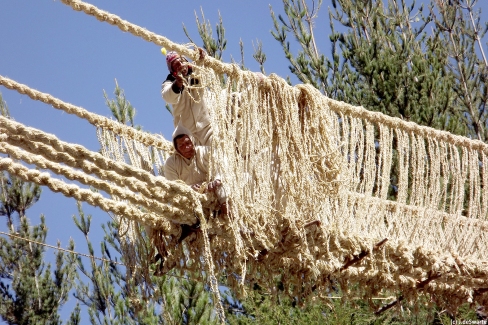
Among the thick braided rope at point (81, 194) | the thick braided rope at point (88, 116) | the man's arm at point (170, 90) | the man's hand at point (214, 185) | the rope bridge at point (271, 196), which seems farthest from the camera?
the thick braided rope at point (88, 116)

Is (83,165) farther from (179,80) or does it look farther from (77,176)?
(179,80)

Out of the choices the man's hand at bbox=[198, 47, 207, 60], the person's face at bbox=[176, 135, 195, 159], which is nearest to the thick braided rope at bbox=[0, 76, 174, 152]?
the person's face at bbox=[176, 135, 195, 159]

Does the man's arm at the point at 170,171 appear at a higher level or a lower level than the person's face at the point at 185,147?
lower

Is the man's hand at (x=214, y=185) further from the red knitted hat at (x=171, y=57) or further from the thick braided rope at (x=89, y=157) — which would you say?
the red knitted hat at (x=171, y=57)

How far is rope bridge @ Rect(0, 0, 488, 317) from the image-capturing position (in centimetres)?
294

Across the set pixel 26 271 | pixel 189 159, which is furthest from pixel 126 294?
pixel 189 159

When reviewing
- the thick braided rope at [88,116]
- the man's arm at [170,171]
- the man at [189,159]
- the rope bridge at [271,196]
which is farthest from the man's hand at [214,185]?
the thick braided rope at [88,116]

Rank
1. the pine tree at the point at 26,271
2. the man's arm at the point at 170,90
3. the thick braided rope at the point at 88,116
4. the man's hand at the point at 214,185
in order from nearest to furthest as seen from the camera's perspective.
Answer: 1. the man's hand at the point at 214,185
2. the man's arm at the point at 170,90
3. the thick braided rope at the point at 88,116
4. the pine tree at the point at 26,271

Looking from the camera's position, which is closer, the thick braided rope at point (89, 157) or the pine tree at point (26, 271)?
the thick braided rope at point (89, 157)

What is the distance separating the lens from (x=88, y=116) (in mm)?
4055

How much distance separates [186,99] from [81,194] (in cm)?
85

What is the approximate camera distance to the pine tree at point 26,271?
24.5 ft

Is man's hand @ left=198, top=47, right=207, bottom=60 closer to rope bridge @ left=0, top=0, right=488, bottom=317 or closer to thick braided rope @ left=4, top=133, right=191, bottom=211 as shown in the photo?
rope bridge @ left=0, top=0, right=488, bottom=317

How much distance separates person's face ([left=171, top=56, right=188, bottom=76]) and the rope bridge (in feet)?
0.19
